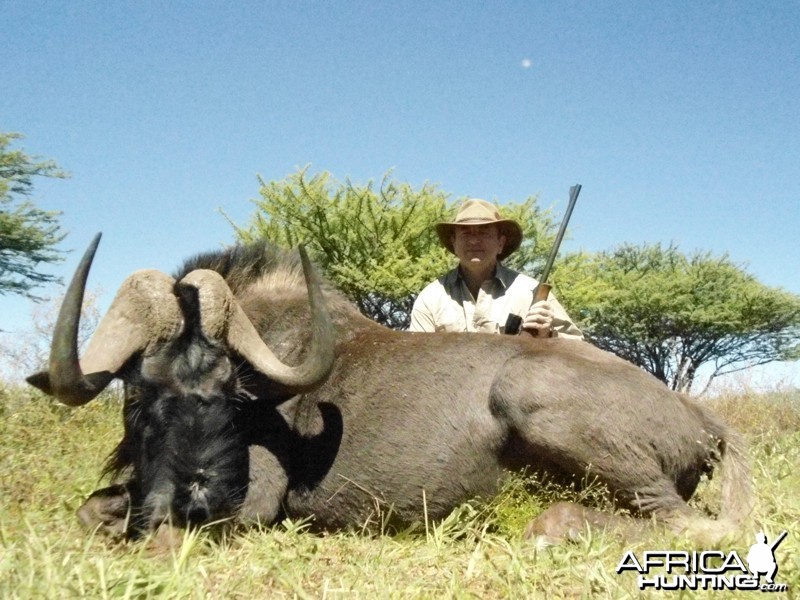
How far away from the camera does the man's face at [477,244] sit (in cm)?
595


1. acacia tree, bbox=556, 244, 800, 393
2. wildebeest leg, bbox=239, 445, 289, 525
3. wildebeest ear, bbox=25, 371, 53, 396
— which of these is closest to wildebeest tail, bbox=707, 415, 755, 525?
wildebeest leg, bbox=239, 445, 289, 525

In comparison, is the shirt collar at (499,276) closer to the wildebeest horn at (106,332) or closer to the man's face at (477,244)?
the man's face at (477,244)

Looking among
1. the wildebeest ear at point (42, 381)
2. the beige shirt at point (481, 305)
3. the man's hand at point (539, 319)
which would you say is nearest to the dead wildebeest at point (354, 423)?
the wildebeest ear at point (42, 381)

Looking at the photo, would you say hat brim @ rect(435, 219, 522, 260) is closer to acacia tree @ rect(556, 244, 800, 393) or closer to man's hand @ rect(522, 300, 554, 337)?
man's hand @ rect(522, 300, 554, 337)

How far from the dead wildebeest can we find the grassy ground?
0.16 m

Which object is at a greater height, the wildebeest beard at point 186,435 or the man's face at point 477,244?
the man's face at point 477,244

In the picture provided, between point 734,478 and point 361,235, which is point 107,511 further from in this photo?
point 361,235

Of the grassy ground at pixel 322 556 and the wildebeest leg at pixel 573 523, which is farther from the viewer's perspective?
the wildebeest leg at pixel 573 523

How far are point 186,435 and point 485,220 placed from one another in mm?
3489

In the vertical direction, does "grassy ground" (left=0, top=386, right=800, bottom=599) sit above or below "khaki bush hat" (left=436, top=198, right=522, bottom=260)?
below

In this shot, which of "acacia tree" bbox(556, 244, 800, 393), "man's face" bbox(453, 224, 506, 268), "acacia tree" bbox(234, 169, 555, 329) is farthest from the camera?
"acacia tree" bbox(556, 244, 800, 393)

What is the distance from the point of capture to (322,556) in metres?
3.10

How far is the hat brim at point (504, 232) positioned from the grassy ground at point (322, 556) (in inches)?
107

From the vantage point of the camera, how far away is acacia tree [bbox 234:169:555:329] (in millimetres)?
11664
